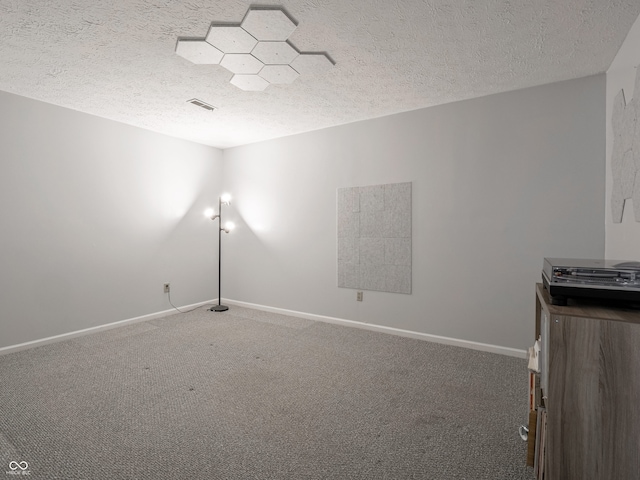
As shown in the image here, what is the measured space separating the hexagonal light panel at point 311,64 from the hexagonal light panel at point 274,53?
0.21 feet

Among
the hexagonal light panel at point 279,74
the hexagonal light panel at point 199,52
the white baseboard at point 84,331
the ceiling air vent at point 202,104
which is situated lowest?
the white baseboard at point 84,331

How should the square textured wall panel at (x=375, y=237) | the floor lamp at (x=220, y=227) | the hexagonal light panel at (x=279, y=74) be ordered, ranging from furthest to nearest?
the floor lamp at (x=220, y=227), the square textured wall panel at (x=375, y=237), the hexagonal light panel at (x=279, y=74)

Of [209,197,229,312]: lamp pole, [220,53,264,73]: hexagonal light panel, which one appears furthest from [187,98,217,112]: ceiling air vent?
[209,197,229,312]: lamp pole

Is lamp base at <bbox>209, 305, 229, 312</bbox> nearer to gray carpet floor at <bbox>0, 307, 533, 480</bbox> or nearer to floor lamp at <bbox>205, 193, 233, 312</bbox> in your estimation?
floor lamp at <bbox>205, 193, 233, 312</bbox>

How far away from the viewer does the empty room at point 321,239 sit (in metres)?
1.64

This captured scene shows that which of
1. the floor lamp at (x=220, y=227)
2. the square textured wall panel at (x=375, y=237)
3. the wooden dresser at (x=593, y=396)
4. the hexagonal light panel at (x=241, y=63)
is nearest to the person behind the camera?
the wooden dresser at (x=593, y=396)

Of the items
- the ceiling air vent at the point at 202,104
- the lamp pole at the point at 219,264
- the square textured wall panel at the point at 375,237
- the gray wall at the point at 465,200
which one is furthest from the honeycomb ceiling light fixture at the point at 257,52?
the lamp pole at the point at 219,264

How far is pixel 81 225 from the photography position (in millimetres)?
3537

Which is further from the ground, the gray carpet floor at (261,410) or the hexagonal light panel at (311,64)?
the hexagonal light panel at (311,64)

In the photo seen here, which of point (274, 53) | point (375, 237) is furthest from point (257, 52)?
point (375, 237)

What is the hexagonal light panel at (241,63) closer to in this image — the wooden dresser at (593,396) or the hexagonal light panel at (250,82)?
the hexagonal light panel at (250,82)

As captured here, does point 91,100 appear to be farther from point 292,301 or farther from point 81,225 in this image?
point 292,301

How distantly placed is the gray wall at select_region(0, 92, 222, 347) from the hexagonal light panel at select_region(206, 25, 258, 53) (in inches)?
92.1

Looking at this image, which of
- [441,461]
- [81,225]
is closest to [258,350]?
[441,461]
